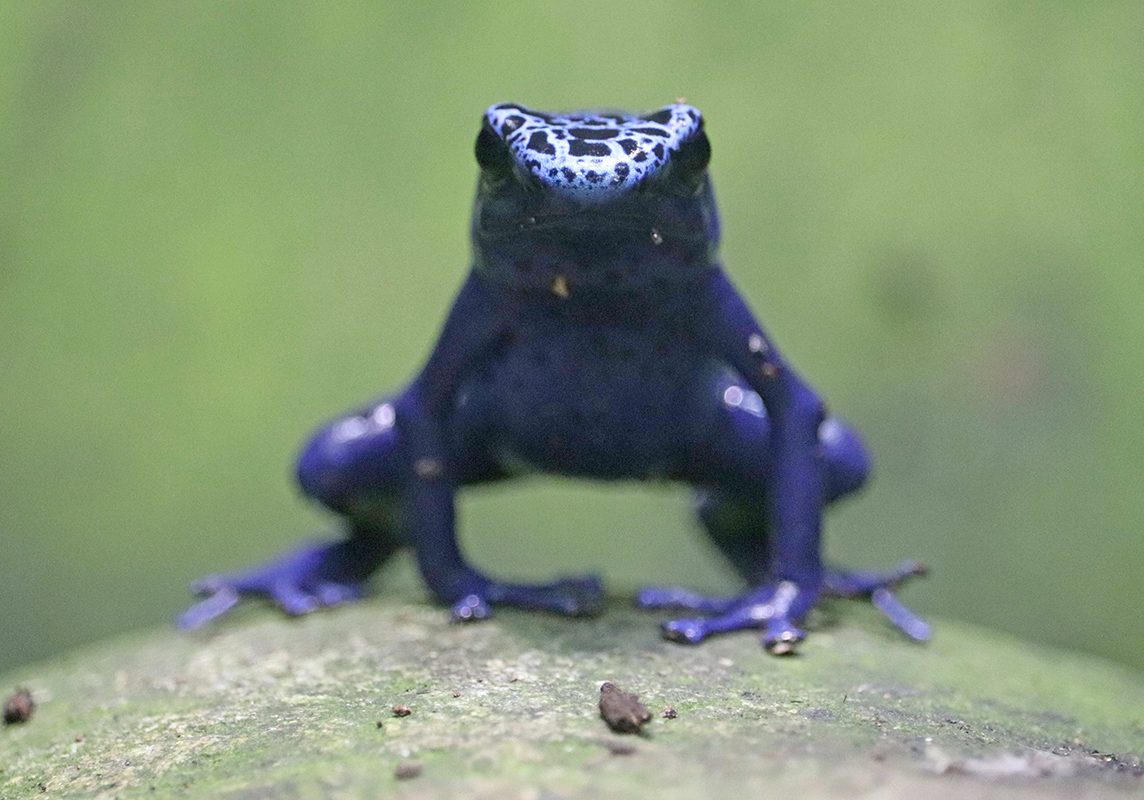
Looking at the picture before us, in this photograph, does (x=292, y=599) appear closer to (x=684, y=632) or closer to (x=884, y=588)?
(x=684, y=632)

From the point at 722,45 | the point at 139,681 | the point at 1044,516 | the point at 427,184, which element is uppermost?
the point at 722,45

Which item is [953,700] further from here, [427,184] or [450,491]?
[427,184]

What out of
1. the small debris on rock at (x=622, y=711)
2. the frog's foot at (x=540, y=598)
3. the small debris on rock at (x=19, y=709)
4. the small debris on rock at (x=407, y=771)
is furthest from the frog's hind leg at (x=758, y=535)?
the small debris on rock at (x=19, y=709)

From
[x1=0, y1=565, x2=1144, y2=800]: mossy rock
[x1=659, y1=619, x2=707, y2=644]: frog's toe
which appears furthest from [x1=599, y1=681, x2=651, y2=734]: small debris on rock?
[x1=659, y1=619, x2=707, y2=644]: frog's toe

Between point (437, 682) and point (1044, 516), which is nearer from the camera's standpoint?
point (437, 682)

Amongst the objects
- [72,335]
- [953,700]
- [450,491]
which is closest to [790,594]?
[953,700]

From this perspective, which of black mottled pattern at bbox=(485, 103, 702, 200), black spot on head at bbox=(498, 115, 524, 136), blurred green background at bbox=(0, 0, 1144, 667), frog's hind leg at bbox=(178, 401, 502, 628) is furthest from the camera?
blurred green background at bbox=(0, 0, 1144, 667)

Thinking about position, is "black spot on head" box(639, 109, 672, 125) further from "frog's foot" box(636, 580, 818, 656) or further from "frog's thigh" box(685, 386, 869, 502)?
"frog's foot" box(636, 580, 818, 656)
